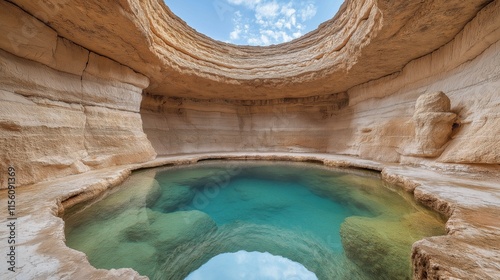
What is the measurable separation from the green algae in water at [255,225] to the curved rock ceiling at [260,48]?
11.7ft

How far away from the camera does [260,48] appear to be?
10859mm

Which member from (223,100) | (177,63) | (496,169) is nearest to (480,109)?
(496,169)

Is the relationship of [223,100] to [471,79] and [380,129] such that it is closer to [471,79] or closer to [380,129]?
[380,129]

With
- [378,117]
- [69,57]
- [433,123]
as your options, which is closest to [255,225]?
[433,123]

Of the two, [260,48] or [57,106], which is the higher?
[260,48]

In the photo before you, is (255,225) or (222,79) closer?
(255,225)

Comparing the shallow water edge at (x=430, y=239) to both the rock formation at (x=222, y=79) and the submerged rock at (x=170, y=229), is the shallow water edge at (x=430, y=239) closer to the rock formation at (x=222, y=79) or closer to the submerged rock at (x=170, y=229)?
the submerged rock at (x=170, y=229)

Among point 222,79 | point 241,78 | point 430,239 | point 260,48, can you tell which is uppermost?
point 260,48

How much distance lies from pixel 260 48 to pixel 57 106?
357 inches

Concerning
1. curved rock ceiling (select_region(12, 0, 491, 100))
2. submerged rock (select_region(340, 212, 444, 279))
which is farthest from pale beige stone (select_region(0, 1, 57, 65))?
submerged rock (select_region(340, 212, 444, 279))

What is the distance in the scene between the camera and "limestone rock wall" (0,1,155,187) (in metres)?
3.57

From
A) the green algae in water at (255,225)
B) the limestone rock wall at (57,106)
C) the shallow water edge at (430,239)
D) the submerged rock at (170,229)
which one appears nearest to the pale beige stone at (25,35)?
the limestone rock wall at (57,106)

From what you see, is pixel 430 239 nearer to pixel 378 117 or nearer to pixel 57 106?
pixel 57 106

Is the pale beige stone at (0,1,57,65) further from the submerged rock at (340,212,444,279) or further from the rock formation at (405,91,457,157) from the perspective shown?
the rock formation at (405,91,457,157)
